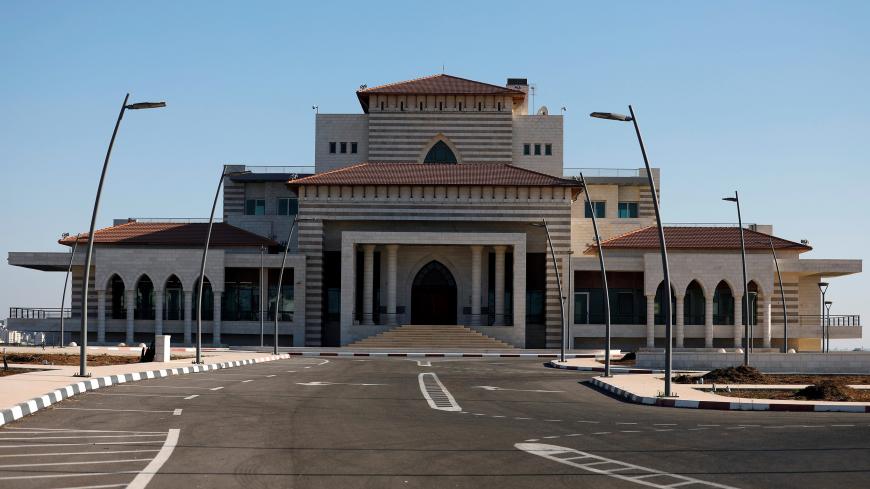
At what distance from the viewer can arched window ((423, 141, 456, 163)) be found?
73375 mm

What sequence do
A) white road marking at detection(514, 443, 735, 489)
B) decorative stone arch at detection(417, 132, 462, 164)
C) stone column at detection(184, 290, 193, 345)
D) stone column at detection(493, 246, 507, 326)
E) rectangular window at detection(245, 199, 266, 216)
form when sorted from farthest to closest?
rectangular window at detection(245, 199, 266, 216), decorative stone arch at detection(417, 132, 462, 164), stone column at detection(493, 246, 507, 326), stone column at detection(184, 290, 193, 345), white road marking at detection(514, 443, 735, 489)

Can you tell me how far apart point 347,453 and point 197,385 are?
552 inches

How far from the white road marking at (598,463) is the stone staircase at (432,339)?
154 feet

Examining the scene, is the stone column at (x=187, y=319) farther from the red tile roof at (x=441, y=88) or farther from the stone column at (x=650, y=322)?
the stone column at (x=650, y=322)

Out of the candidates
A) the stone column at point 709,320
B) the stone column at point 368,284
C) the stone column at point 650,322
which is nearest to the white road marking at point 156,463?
the stone column at point 368,284

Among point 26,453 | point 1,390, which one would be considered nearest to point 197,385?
point 1,390

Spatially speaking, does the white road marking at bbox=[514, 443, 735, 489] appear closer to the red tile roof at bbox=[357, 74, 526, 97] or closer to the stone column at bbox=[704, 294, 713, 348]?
the stone column at bbox=[704, 294, 713, 348]

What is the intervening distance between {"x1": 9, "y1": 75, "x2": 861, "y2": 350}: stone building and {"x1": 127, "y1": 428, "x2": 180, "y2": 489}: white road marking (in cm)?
4842

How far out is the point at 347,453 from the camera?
12711mm

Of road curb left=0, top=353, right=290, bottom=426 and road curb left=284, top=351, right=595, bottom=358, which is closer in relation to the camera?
road curb left=0, top=353, right=290, bottom=426

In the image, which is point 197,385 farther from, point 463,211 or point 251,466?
point 463,211

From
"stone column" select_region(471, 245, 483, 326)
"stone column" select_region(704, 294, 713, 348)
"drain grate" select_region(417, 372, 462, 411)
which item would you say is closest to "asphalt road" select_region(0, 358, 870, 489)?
"drain grate" select_region(417, 372, 462, 411)

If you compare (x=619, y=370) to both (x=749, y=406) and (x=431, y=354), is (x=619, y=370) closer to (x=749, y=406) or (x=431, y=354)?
(x=749, y=406)

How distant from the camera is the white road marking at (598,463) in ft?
35.1
